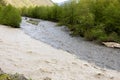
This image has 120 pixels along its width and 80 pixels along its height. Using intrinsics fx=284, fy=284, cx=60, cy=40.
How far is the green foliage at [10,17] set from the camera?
44750 mm

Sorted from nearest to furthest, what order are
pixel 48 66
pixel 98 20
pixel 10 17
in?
pixel 48 66 < pixel 98 20 < pixel 10 17

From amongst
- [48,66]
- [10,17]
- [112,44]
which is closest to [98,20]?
[112,44]

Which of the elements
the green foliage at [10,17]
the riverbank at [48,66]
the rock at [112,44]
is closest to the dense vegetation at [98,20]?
the rock at [112,44]

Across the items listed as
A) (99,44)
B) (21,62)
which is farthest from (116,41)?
(21,62)

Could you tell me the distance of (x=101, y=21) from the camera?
121ft

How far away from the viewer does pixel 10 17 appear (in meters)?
44.6

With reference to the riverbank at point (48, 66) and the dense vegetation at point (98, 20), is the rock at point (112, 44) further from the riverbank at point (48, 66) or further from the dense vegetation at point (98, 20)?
the riverbank at point (48, 66)

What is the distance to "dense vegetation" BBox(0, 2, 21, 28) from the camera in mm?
44750

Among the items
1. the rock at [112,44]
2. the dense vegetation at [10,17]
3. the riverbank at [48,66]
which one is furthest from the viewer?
the dense vegetation at [10,17]

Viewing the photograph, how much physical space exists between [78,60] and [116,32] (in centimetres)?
1498

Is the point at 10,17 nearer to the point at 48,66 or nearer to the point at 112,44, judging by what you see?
the point at 112,44

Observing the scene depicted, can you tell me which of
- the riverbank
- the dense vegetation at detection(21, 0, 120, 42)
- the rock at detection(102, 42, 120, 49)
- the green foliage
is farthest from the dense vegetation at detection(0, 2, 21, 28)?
the riverbank

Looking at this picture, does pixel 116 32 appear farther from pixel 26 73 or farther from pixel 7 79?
pixel 7 79

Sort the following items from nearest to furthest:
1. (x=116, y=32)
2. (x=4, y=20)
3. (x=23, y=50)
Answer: (x=23, y=50)
(x=116, y=32)
(x=4, y=20)
